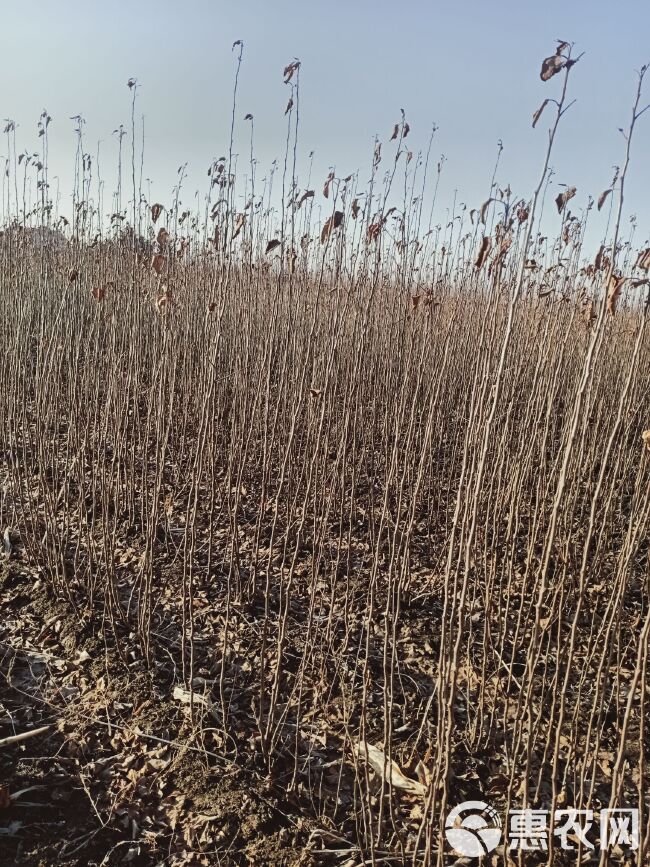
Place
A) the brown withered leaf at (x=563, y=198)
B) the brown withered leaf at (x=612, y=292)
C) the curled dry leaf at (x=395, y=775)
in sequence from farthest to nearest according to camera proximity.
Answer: the brown withered leaf at (x=563, y=198) → the curled dry leaf at (x=395, y=775) → the brown withered leaf at (x=612, y=292)

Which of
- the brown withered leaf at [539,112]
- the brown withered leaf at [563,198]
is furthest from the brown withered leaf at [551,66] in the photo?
the brown withered leaf at [563,198]

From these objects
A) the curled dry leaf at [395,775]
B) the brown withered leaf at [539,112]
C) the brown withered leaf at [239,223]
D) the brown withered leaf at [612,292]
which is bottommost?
the curled dry leaf at [395,775]

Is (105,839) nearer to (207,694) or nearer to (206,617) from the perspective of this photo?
(207,694)

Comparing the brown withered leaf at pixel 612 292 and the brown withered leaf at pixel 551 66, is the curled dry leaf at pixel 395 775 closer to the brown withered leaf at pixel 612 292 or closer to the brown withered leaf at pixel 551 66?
the brown withered leaf at pixel 612 292

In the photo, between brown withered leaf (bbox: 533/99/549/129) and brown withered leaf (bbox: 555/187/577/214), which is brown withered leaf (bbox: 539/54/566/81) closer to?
brown withered leaf (bbox: 533/99/549/129)

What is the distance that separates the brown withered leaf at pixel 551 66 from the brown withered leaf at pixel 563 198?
3.12 feet

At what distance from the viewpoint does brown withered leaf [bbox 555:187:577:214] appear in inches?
80.9

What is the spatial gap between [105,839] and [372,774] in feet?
2.27

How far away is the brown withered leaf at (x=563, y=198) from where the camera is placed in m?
2.05

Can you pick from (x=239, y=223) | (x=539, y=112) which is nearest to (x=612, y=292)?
(x=539, y=112)

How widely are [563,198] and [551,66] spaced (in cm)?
130

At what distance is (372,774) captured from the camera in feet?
4.88

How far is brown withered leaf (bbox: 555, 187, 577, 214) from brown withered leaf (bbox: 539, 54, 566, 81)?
3.12 feet

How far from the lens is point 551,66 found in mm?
1029
